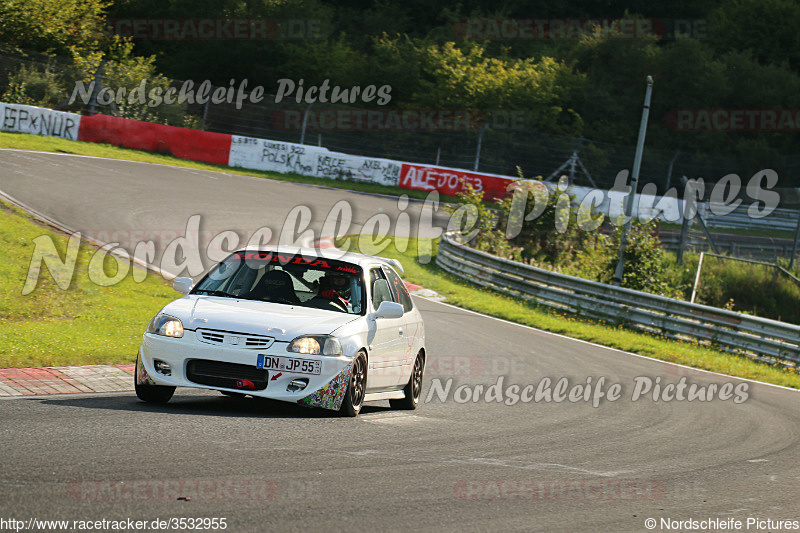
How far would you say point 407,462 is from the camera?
22.2 ft

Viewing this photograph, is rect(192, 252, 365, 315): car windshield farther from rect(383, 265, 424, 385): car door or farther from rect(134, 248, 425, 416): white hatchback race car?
rect(383, 265, 424, 385): car door

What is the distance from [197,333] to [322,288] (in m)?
1.61

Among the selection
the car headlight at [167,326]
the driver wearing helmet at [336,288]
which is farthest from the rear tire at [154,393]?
the driver wearing helmet at [336,288]

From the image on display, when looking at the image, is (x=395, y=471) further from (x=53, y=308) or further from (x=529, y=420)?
(x=53, y=308)

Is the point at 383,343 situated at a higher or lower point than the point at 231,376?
higher

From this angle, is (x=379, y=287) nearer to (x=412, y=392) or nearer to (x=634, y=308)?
(x=412, y=392)

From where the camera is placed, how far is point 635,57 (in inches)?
2419

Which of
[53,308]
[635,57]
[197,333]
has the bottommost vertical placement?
[53,308]

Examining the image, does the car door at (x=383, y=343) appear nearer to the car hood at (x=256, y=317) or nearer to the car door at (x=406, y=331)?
the car door at (x=406, y=331)

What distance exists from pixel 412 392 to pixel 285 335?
254cm

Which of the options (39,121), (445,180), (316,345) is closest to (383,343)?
(316,345)

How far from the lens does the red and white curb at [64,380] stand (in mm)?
8586

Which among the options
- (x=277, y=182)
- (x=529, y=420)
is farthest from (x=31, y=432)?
(x=277, y=182)

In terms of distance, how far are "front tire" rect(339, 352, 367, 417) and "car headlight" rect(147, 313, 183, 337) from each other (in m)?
1.54
